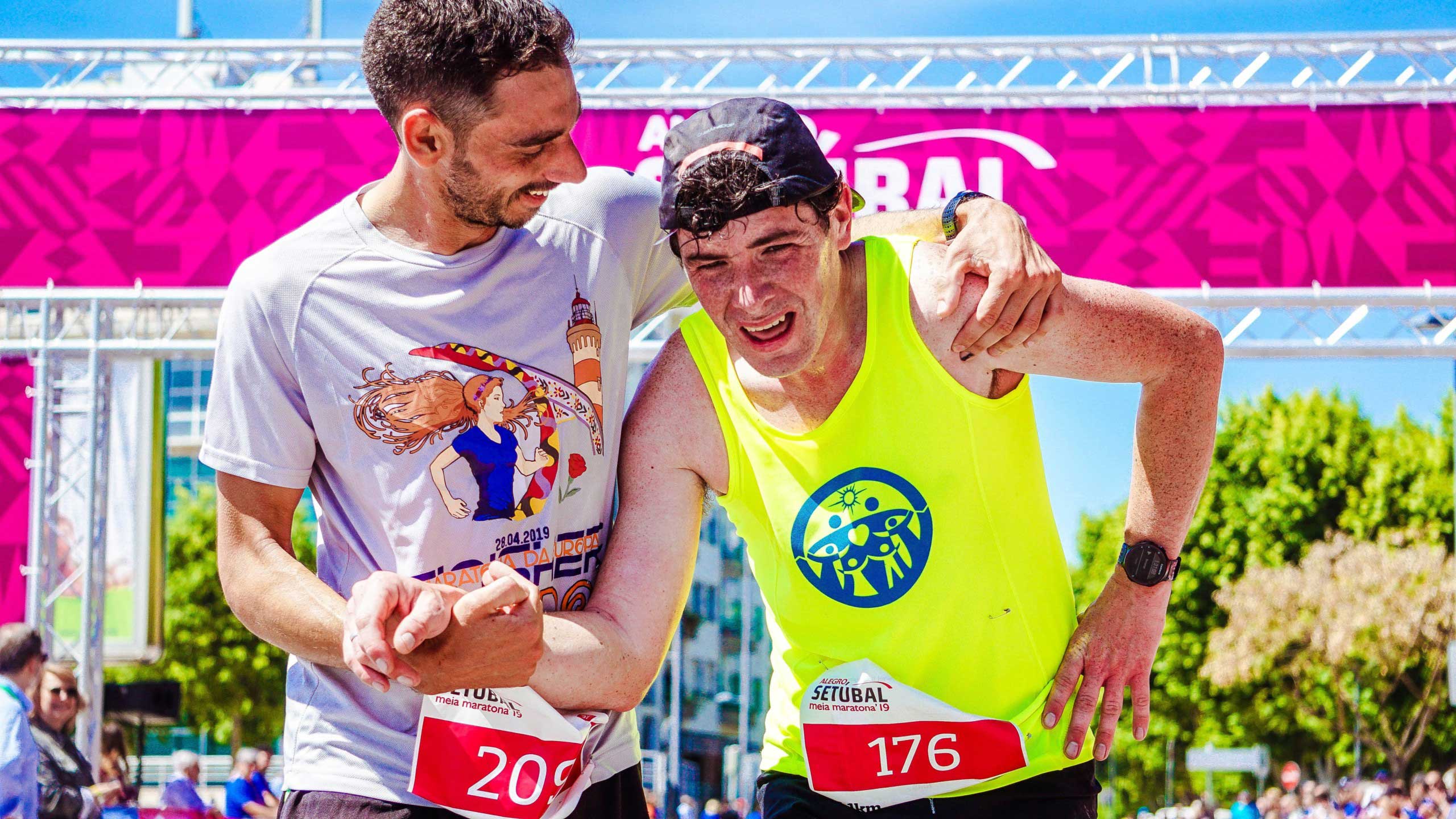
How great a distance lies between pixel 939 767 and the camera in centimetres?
227

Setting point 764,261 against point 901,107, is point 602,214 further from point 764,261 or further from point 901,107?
point 901,107

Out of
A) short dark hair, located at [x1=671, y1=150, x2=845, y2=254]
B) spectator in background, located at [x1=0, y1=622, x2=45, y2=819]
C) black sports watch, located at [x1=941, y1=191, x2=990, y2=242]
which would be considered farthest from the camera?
spectator in background, located at [x1=0, y1=622, x2=45, y2=819]

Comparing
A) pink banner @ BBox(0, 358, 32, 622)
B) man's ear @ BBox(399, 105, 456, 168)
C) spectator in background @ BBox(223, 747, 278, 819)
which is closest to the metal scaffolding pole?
spectator in background @ BBox(223, 747, 278, 819)

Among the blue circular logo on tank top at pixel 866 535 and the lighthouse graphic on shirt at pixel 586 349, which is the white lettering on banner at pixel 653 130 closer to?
the lighthouse graphic on shirt at pixel 586 349

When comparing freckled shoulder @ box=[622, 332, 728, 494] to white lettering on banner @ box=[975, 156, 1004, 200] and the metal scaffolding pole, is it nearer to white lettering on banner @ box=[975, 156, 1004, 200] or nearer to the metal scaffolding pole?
white lettering on banner @ box=[975, 156, 1004, 200]

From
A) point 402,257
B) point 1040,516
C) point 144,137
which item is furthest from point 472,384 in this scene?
point 144,137

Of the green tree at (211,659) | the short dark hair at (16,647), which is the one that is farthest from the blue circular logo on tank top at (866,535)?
the green tree at (211,659)

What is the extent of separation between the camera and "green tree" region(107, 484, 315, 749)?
27.9 metres

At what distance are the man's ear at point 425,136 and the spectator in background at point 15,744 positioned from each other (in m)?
3.63

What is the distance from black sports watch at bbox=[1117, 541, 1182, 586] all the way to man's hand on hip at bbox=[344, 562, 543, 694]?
1103 millimetres

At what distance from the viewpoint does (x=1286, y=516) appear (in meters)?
26.0

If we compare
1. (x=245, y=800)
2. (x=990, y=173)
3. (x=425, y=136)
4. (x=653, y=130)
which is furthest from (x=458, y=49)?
(x=245, y=800)

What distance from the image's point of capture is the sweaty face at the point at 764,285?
2.23 m

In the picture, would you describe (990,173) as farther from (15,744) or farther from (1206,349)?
(1206,349)
